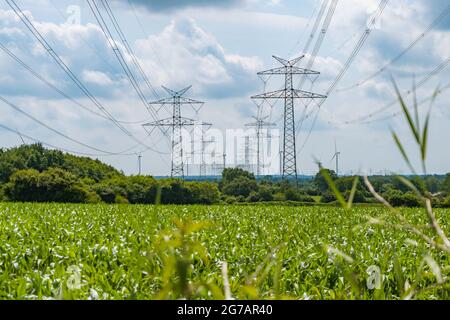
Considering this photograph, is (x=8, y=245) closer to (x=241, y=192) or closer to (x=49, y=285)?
(x=49, y=285)

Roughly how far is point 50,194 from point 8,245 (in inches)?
1904

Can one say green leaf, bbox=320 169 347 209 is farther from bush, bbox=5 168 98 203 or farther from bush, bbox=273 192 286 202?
bush, bbox=273 192 286 202

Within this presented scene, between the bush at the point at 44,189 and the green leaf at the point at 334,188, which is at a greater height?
the bush at the point at 44,189

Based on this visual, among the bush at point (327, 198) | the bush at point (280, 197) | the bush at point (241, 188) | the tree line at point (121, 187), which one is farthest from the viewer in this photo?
the bush at point (241, 188)

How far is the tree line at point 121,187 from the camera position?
62625 millimetres

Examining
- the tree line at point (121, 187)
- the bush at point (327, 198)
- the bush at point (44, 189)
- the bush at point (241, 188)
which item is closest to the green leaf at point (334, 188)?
the tree line at point (121, 187)

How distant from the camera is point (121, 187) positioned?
72.4m

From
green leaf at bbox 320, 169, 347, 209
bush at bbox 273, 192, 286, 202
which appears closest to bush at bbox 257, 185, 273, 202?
bush at bbox 273, 192, 286, 202

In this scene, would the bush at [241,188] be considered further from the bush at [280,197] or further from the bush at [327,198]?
the bush at [327,198]

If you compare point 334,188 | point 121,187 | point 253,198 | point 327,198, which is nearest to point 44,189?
point 121,187

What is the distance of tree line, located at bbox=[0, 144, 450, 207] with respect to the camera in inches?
2466

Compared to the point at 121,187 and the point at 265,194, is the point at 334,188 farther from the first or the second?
the point at 265,194

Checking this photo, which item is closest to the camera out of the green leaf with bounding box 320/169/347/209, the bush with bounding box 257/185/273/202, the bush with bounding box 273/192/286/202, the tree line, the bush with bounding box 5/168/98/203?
the green leaf with bounding box 320/169/347/209
